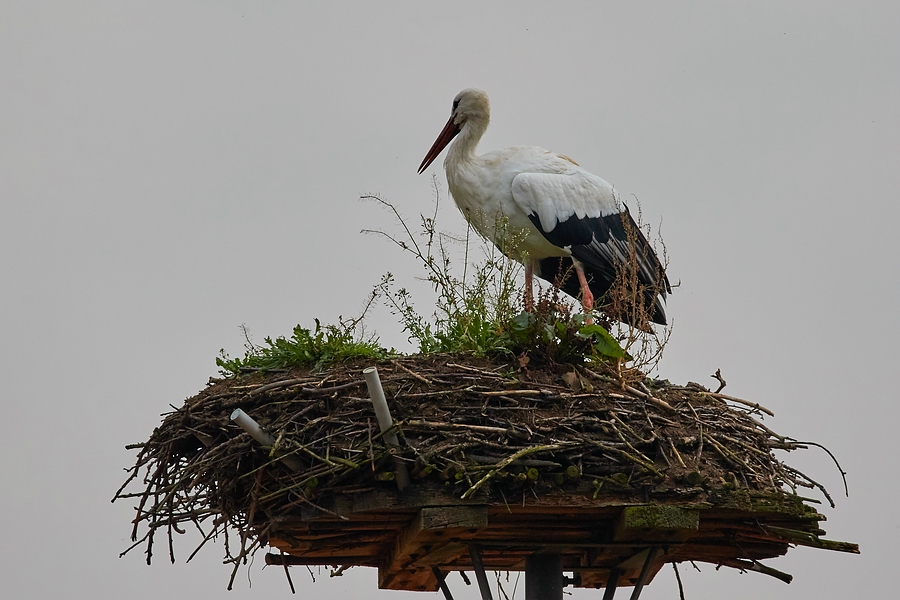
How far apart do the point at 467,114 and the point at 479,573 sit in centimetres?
363

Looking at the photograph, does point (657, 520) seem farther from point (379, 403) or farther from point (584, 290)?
point (584, 290)

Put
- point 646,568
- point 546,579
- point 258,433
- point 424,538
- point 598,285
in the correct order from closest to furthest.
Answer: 1. point 258,433
2. point 424,538
3. point 646,568
4. point 546,579
5. point 598,285

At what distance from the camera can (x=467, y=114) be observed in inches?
341

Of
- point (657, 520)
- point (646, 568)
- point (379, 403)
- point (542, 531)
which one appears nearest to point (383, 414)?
point (379, 403)

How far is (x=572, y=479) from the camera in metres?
5.46

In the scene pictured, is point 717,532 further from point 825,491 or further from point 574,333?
point 574,333

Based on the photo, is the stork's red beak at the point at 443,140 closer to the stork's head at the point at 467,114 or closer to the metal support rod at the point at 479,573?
the stork's head at the point at 467,114

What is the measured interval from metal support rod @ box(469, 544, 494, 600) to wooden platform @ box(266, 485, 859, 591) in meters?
0.02

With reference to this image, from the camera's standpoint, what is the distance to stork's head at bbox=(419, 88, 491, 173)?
28.2ft

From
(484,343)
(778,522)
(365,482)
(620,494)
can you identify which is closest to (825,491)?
(778,522)

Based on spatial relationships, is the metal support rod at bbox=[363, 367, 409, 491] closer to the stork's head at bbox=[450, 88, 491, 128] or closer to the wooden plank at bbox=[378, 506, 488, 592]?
the wooden plank at bbox=[378, 506, 488, 592]

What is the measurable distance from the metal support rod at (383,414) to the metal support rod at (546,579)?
114cm

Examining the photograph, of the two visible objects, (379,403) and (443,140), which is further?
(443,140)

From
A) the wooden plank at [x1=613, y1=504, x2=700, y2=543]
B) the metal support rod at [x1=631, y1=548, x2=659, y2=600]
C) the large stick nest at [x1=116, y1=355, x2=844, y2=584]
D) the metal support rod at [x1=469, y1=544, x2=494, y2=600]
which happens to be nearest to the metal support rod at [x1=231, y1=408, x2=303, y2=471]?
the large stick nest at [x1=116, y1=355, x2=844, y2=584]
